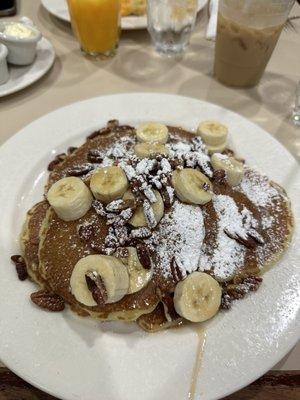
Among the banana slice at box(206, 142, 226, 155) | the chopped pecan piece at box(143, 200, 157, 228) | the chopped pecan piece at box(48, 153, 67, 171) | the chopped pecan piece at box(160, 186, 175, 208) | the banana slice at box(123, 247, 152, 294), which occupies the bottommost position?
the chopped pecan piece at box(48, 153, 67, 171)

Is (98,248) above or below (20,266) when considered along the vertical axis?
above

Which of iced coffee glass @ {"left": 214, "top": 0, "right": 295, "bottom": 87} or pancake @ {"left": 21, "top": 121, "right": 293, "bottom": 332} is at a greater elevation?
iced coffee glass @ {"left": 214, "top": 0, "right": 295, "bottom": 87}

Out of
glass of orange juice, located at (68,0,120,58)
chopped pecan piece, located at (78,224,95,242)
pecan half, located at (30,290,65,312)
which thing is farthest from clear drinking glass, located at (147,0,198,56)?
pecan half, located at (30,290,65,312)

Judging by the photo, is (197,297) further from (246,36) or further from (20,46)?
(20,46)

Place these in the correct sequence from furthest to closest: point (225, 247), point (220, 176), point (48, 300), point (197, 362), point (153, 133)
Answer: point (153, 133) < point (220, 176) < point (225, 247) < point (48, 300) < point (197, 362)

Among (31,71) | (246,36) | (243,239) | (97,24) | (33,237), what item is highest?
(246,36)

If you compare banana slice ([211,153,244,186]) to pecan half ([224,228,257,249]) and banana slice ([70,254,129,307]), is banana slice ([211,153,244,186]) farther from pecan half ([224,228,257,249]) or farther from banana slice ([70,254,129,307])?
banana slice ([70,254,129,307])

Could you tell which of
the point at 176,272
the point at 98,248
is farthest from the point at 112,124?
the point at 176,272

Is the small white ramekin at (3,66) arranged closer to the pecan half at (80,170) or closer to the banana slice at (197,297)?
the pecan half at (80,170)
